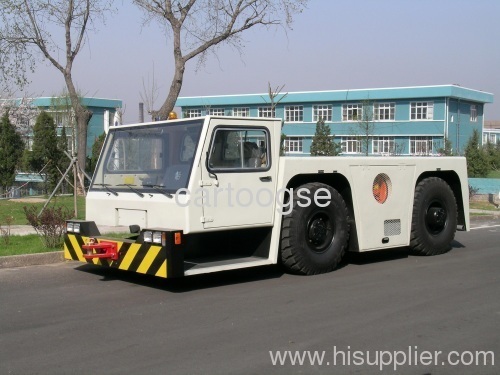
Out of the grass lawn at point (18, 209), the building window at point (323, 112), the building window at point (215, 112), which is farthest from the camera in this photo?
the building window at point (323, 112)

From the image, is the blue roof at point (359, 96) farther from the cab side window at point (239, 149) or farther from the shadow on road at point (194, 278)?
the cab side window at point (239, 149)

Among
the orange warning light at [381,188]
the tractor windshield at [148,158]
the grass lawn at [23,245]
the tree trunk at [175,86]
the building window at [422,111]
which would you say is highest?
the building window at [422,111]

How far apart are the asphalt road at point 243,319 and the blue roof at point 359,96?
43855mm

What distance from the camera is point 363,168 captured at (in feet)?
30.8

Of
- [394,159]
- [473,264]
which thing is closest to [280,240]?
[394,159]

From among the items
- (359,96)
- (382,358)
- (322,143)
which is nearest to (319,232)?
(382,358)

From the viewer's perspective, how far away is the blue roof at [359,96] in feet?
174

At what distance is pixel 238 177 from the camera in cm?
807

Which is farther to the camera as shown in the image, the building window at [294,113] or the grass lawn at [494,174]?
the building window at [294,113]

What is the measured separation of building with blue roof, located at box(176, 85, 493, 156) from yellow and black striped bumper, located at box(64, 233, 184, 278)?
143 ft

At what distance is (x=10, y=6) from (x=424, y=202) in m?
17.0

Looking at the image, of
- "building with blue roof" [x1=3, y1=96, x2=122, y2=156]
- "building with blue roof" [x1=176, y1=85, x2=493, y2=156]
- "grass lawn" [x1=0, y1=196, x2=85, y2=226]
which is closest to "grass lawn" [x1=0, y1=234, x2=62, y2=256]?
"grass lawn" [x1=0, y1=196, x2=85, y2=226]

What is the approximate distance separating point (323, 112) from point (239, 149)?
51270 millimetres

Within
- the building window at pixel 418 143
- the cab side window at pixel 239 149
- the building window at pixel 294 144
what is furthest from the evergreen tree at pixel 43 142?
the building window at pixel 294 144
